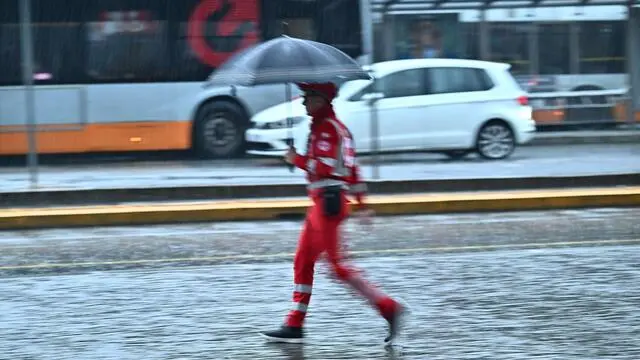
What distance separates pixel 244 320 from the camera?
6.94 metres

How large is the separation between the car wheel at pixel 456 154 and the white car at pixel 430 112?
9 cm

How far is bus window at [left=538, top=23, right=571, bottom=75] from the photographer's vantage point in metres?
21.9

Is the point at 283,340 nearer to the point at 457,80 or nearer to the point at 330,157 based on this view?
the point at 330,157

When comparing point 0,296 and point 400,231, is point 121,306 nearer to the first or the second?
point 0,296

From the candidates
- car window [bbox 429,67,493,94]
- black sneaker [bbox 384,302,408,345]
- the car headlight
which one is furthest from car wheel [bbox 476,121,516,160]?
black sneaker [bbox 384,302,408,345]

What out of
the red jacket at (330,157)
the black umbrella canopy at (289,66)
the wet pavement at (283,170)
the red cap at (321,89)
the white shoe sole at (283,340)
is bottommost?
the white shoe sole at (283,340)

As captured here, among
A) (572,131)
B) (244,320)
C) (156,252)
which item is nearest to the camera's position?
(244,320)

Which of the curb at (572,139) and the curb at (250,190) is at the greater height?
the curb at (572,139)

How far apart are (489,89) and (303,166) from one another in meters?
12.1

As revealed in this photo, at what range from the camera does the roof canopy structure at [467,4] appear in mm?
17555

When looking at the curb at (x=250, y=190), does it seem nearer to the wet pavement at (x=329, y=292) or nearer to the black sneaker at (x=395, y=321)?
the wet pavement at (x=329, y=292)

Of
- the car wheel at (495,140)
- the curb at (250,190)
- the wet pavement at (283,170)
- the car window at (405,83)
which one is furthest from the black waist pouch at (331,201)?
the car wheel at (495,140)

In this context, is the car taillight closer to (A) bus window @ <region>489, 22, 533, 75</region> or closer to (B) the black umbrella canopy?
(A) bus window @ <region>489, 22, 533, 75</region>

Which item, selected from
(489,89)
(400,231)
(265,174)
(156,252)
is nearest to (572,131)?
(489,89)
